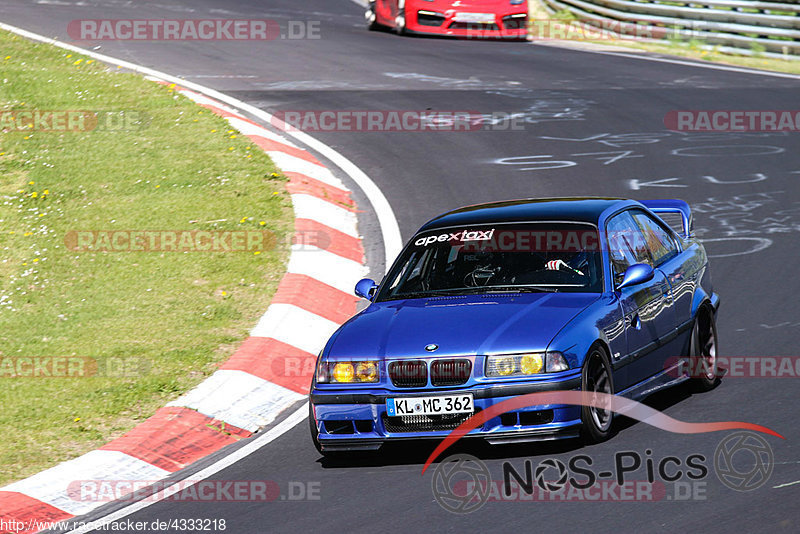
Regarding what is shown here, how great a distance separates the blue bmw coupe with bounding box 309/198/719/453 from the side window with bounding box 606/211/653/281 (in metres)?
0.01

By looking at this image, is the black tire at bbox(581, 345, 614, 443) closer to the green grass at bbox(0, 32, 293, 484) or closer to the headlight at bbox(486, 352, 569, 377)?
the headlight at bbox(486, 352, 569, 377)

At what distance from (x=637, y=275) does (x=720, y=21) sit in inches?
661

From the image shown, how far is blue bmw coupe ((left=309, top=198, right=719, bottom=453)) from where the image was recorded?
22.2ft

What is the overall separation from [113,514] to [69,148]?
845cm

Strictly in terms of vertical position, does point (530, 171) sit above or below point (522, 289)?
below

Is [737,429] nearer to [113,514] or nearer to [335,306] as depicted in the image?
[113,514]

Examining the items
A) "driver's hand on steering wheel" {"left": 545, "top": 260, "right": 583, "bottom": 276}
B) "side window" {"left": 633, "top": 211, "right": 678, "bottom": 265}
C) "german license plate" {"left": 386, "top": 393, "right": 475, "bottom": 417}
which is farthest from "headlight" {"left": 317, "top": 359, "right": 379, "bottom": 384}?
"side window" {"left": 633, "top": 211, "right": 678, "bottom": 265}

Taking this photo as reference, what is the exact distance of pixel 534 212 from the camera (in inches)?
323
